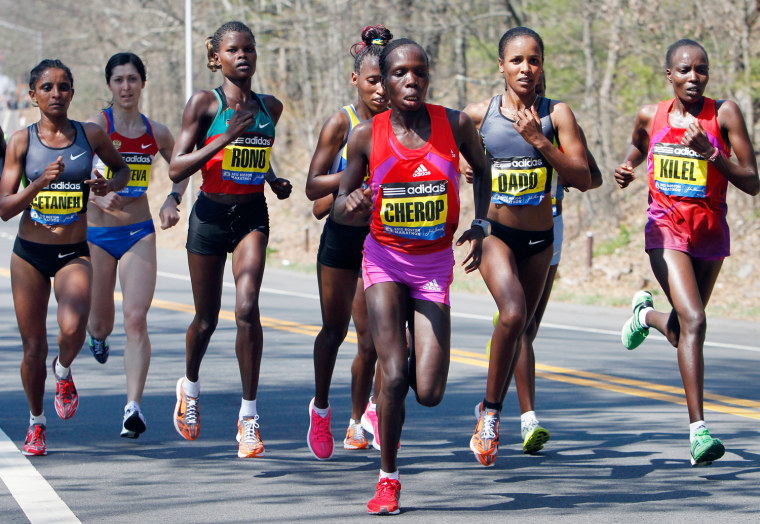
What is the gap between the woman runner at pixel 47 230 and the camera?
7020mm

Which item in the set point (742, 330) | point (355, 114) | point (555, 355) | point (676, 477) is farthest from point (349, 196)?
point (742, 330)

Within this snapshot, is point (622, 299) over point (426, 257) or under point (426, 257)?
under

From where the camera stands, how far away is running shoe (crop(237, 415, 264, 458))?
268 inches

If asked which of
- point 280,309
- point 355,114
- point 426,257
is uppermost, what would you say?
point 355,114

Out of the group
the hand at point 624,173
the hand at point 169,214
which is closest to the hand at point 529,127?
the hand at point 624,173

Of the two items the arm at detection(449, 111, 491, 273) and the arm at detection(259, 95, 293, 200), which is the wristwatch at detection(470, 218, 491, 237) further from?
the arm at detection(259, 95, 293, 200)

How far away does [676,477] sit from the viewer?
6.39 metres

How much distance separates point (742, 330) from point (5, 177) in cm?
923

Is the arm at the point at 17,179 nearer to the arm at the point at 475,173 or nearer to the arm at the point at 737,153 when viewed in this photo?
the arm at the point at 475,173

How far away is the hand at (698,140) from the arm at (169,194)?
2824mm

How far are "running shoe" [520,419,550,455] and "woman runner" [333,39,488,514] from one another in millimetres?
1339

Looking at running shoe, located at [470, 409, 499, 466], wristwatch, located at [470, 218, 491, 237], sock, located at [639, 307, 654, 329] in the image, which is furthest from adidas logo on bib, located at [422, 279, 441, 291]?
sock, located at [639, 307, 654, 329]

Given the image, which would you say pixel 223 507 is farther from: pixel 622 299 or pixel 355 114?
pixel 622 299

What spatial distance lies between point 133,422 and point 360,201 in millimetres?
2608
